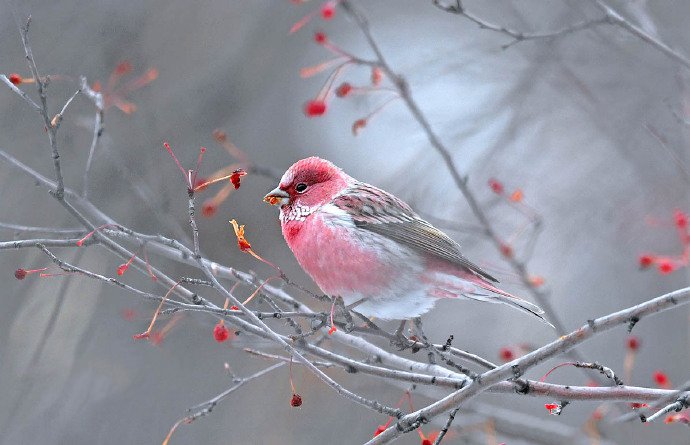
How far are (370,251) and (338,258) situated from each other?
0.69ft

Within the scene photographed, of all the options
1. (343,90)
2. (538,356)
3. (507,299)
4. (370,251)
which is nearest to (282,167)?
(343,90)

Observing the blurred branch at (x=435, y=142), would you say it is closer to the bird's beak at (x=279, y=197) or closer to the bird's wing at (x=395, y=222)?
the bird's wing at (x=395, y=222)

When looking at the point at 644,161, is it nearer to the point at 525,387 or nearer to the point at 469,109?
the point at 469,109

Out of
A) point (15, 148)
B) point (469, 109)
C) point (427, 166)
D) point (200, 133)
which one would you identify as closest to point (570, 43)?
point (469, 109)

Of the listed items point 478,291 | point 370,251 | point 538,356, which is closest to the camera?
point 538,356

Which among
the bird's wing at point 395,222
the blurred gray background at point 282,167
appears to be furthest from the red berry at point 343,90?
the blurred gray background at point 282,167

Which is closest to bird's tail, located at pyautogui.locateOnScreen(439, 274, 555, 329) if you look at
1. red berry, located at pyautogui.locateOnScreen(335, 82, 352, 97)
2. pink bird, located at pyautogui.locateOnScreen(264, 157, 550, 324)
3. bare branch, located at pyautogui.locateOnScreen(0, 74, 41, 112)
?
pink bird, located at pyautogui.locateOnScreen(264, 157, 550, 324)

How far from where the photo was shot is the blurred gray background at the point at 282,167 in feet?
20.3

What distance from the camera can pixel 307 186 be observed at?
14.9 feet

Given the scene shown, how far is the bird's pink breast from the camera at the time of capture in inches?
161

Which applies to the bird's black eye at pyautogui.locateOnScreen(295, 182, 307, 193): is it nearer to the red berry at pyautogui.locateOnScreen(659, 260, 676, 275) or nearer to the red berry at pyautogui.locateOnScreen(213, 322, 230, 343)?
the red berry at pyautogui.locateOnScreen(213, 322, 230, 343)

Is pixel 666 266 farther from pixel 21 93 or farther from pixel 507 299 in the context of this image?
pixel 21 93

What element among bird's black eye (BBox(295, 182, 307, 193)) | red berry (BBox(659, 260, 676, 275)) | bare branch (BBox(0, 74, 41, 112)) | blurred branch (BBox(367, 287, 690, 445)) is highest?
bare branch (BBox(0, 74, 41, 112))

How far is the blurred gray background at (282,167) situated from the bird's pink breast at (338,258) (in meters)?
0.90
